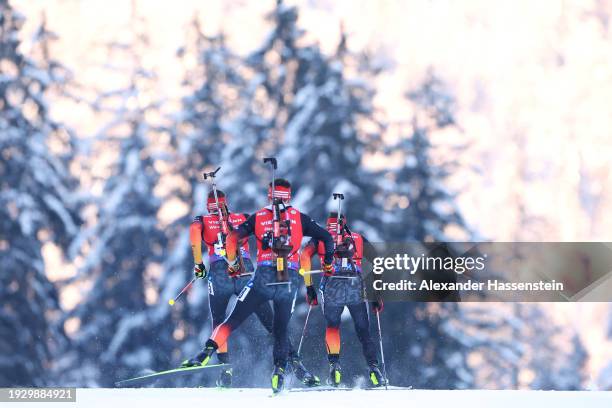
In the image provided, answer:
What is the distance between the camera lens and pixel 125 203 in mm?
16109

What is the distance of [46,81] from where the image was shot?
16250mm

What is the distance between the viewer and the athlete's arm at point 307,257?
12.7 meters

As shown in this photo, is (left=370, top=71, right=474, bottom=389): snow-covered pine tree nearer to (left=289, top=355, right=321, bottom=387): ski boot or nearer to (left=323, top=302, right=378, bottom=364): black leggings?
(left=323, top=302, right=378, bottom=364): black leggings

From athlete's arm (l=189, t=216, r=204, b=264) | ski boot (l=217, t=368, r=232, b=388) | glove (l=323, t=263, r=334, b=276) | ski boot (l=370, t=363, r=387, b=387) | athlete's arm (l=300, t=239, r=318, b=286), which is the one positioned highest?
athlete's arm (l=189, t=216, r=204, b=264)

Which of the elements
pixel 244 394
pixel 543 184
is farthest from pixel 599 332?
Answer: pixel 244 394

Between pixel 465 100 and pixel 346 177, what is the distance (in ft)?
6.62

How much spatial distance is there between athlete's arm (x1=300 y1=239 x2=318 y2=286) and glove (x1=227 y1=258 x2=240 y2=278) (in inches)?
31.7

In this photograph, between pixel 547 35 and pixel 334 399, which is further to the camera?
pixel 547 35

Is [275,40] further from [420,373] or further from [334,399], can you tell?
[334,399]

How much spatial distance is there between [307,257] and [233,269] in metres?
0.91

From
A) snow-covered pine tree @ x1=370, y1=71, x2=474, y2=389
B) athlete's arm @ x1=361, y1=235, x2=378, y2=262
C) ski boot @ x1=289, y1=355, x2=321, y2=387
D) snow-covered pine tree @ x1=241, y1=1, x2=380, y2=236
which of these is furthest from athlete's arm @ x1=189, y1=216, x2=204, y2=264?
snow-covered pine tree @ x1=370, y1=71, x2=474, y2=389

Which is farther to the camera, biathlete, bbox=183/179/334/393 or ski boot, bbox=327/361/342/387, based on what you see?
ski boot, bbox=327/361/342/387

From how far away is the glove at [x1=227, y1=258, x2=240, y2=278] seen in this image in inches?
509

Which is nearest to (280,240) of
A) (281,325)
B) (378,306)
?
(281,325)
